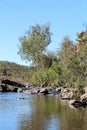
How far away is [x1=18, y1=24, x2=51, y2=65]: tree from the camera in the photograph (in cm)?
11144

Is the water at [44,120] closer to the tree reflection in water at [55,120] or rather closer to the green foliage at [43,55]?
the tree reflection in water at [55,120]

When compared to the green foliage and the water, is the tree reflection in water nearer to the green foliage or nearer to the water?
the water

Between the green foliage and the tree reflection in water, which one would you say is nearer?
the tree reflection in water

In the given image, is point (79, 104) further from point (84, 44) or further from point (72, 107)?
point (84, 44)

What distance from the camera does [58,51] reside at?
11038 centimetres

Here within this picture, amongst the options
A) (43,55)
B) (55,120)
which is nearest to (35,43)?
(43,55)

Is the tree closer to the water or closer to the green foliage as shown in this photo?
the green foliage

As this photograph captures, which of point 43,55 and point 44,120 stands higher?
point 43,55

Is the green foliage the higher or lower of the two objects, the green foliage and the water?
the higher

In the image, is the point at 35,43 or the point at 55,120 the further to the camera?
the point at 35,43

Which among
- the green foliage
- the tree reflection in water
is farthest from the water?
the green foliage

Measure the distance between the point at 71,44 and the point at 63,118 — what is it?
71.0 m

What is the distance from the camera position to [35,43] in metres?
112

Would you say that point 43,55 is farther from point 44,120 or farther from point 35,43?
point 44,120
